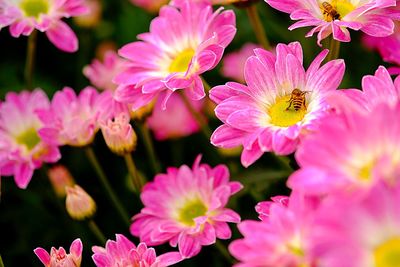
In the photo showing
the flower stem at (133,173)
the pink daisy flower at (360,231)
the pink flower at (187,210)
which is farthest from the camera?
the flower stem at (133,173)

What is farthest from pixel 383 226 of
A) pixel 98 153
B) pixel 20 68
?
pixel 20 68

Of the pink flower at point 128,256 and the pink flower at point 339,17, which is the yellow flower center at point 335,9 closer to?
the pink flower at point 339,17

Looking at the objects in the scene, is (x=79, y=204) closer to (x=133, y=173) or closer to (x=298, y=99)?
(x=133, y=173)

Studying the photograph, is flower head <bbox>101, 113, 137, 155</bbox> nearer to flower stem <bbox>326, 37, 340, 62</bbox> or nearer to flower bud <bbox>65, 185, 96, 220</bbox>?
flower bud <bbox>65, 185, 96, 220</bbox>

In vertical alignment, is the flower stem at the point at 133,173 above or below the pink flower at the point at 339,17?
below

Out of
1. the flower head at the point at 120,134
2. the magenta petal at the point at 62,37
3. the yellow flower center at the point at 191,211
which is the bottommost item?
the yellow flower center at the point at 191,211

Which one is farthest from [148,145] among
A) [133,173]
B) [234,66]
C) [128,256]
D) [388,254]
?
[388,254]

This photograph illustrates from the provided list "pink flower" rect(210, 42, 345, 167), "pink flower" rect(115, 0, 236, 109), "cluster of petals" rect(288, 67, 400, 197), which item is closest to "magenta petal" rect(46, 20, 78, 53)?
"pink flower" rect(115, 0, 236, 109)

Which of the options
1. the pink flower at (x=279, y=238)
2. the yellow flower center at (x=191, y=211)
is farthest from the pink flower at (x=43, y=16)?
the pink flower at (x=279, y=238)
